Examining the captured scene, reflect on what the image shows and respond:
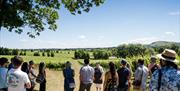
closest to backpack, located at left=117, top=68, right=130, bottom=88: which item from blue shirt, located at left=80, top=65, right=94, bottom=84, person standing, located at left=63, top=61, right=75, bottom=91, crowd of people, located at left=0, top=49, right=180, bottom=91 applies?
crowd of people, located at left=0, top=49, right=180, bottom=91

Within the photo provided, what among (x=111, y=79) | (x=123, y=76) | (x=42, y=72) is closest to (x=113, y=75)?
(x=111, y=79)

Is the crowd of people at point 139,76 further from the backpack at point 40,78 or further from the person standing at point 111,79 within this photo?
the backpack at point 40,78

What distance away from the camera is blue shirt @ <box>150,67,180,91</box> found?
7586 millimetres

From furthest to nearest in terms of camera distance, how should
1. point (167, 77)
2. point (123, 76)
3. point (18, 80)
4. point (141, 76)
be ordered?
point (141, 76) → point (123, 76) → point (18, 80) → point (167, 77)

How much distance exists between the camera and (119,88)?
1567 cm

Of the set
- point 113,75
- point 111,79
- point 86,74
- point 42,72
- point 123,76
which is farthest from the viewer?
point 86,74

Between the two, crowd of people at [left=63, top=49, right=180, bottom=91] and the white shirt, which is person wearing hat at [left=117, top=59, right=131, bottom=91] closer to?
crowd of people at [left=63, top=49, right=180, bottom=91]

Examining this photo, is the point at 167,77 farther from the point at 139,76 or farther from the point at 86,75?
the point at 86,75

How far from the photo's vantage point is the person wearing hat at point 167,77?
24.9 ft

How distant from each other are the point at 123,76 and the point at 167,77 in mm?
7793

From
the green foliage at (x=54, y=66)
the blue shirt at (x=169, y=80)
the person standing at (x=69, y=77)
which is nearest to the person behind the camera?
the blue shirt at (x=169, y=80)

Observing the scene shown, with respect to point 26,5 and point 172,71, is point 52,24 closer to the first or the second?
point 26,5

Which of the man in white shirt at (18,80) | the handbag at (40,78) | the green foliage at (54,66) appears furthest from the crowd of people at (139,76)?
the green foliage at (54,66)

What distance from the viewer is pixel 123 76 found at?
15.4 meters
